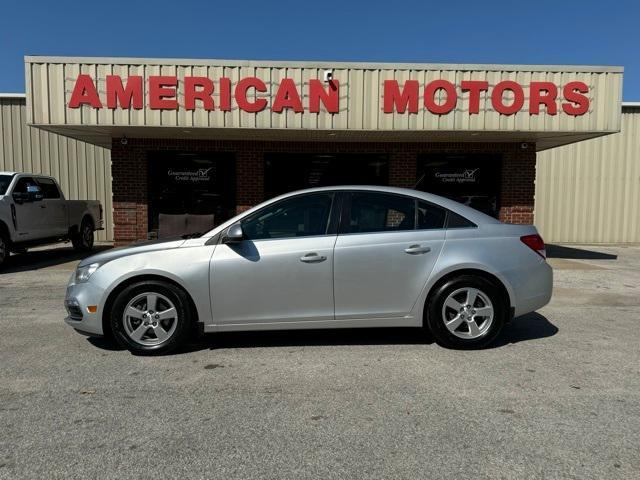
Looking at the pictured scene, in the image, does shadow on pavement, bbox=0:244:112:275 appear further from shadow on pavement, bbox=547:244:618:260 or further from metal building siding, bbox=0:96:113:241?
shadow on pavement, bbox=547:244:618:260

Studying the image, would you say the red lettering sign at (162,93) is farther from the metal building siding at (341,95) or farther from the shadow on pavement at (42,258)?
the shadow on pavement at (42,258)

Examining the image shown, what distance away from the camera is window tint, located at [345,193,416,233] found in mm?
4926

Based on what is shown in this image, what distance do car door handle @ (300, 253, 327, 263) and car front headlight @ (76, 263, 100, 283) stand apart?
1.95 meters

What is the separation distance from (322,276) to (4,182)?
30.4 ft

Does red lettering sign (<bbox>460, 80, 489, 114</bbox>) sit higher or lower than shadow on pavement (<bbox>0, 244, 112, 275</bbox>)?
higher

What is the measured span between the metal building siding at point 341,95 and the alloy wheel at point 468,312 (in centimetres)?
589

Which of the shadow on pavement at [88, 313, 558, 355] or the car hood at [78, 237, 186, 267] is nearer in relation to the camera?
the car hood at [78, 237, 186, 267]

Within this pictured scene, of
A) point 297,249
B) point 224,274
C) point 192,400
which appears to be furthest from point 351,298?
point 192,400

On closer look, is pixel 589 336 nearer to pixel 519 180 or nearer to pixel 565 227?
pixel 519 180

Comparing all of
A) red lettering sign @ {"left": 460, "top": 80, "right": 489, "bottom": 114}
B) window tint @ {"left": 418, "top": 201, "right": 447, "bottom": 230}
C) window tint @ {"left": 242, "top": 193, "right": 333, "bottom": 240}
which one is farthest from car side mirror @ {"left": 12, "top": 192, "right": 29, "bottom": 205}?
red lettering sign @ {"left": 460, "top": 80, "right": 489, "bottom": 114}

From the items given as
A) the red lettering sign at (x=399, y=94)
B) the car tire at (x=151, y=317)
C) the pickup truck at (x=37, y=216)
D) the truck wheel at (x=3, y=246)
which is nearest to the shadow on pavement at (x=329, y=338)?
the car tire at (x=151, y=317)

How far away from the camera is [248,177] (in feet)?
39.1

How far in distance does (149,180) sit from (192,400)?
898 cm

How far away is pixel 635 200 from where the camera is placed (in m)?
16.5
